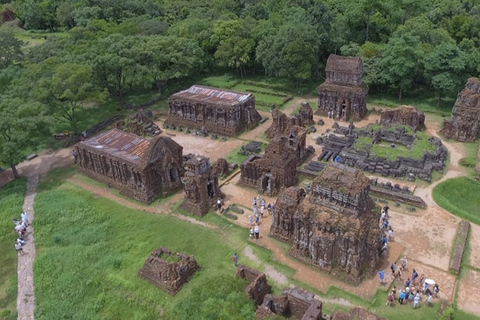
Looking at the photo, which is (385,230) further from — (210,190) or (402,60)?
(402,60)

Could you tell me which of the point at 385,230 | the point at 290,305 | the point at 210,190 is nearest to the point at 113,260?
the point at 210,190

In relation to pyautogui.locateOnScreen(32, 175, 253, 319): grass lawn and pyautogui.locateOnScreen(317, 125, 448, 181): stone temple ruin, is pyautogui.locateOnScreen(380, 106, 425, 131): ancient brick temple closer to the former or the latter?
pyautogui.locateOnScreen(317, 125, 448, 181): stone temple ruin

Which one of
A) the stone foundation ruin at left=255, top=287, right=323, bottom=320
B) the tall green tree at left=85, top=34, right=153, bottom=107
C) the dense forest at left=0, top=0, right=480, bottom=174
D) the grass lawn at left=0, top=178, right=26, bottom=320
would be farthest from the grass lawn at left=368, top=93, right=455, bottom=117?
the grass lawn at left=0, top=178, right=26, bottom=320

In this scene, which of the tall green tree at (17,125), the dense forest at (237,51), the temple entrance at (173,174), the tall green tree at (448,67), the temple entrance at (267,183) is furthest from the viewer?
the tall green tree at (448,67)

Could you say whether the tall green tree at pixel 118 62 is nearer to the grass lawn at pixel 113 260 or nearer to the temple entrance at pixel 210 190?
the grass lawn at pixel 113 260

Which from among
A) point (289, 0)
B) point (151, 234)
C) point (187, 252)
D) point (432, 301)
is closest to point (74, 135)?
point (151, 234)

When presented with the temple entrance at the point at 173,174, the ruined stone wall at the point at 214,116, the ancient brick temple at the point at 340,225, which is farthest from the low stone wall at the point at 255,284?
the ruined stone wall at the point at 214,116
